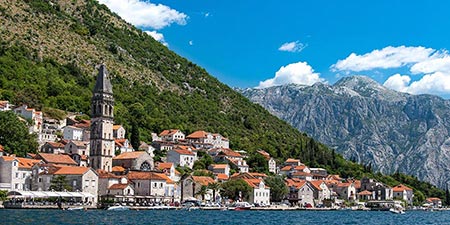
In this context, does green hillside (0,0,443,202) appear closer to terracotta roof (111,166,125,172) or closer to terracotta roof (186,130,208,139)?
terracotta roof (186,130,208,139)

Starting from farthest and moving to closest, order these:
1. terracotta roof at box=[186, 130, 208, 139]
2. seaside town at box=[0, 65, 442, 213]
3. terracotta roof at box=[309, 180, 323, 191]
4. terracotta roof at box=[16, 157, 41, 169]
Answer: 1. terracotta roof at box=[186, 130, 208, 139]
2. terracotta roof at box=[309, 180, 323, 191]
3. terracotta roof at box=[16, 157, 41, 169]
4. seaside town at box=[0, 65, 442, 213]

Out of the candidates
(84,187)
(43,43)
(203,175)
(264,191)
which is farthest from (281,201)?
(43,43)

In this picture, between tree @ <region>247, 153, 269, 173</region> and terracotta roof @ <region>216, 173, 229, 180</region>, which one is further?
tree @ <region>247, 153, 269, 173</region>

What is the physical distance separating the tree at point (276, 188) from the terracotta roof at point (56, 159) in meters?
42.9

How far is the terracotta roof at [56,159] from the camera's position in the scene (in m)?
105

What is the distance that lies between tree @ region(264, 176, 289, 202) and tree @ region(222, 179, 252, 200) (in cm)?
1224

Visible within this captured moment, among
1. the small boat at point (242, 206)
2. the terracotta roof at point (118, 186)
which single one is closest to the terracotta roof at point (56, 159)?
the terracotta roof at point (118, 186)

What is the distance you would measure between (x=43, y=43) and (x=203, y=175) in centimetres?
7703

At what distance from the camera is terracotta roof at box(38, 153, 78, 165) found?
4120 inches

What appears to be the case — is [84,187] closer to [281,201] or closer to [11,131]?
[11,131]

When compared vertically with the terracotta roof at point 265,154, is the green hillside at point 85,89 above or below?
above

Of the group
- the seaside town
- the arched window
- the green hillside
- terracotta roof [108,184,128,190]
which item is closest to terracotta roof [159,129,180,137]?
the seaside town

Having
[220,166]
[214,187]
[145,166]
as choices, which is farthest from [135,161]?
[220,166]

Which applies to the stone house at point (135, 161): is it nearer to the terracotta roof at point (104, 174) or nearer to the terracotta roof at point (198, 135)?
the terracotta roof at point (104, 174)
